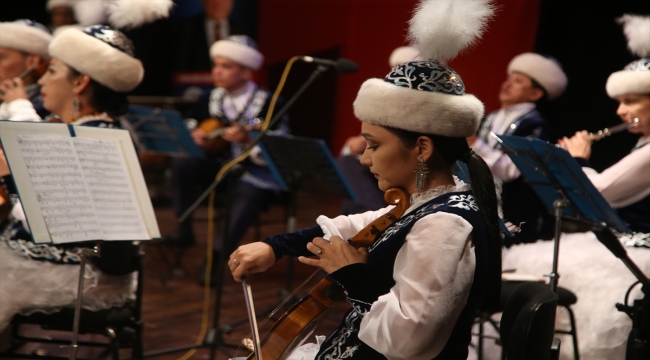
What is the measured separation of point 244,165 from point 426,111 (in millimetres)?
3998

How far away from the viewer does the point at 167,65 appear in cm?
869

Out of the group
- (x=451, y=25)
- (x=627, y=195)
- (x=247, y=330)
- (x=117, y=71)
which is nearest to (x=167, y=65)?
(x=247, y=330)

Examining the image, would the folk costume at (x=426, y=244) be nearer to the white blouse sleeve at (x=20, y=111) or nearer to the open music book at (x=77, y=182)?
the open music book at (x=77, y=182)

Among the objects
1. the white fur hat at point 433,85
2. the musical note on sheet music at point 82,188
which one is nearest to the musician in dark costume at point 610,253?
the white fur hat at point 433,85

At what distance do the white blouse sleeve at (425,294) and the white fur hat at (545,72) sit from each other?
324cm

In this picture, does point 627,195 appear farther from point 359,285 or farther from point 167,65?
point 167,65

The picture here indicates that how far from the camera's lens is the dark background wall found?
4.95 m

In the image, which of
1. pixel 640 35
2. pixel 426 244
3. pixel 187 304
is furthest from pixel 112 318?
pixel 640 35

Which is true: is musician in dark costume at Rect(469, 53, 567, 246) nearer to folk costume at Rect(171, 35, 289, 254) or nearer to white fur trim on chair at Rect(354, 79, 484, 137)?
folk costume at Rect(171, 35, 289, 254)

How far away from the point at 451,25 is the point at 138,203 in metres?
1.25

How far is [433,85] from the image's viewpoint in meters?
1.80

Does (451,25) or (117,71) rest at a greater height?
(451,25)

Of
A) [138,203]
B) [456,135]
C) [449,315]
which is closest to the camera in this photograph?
[449,315]

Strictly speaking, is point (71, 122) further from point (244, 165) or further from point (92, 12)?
point (244, 165)
